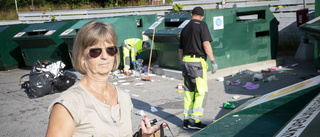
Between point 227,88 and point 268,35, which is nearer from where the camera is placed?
point 227,88

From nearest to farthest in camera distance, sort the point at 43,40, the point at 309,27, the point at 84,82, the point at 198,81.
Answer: the point at 84,82, the point at 309,27, the point at 198,81, the point at 43,40

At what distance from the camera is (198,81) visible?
472 centimetres

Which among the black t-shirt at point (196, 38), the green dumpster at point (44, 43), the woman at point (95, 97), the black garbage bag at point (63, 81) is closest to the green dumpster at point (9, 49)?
the green dumpster at point (44, 43)

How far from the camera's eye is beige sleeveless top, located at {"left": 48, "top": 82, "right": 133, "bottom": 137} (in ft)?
5.28

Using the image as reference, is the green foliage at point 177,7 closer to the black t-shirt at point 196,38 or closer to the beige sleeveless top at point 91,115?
the black t-shirt at point 196,38

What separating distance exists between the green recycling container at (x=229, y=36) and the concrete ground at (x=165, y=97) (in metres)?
0.27

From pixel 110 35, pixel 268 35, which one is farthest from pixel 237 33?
pixel 110 35

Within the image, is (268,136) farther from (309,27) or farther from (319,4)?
(319,4)

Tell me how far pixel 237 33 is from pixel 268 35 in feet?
3.60

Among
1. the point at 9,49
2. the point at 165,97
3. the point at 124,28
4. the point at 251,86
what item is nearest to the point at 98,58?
the point at 165,97

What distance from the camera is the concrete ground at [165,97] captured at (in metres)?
5.29

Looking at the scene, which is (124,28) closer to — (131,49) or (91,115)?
(131,49)

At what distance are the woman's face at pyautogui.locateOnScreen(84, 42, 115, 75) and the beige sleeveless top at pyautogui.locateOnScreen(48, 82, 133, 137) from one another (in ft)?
0.40

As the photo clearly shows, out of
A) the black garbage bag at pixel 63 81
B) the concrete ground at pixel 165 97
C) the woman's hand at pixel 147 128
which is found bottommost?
the concrete ground at pixel 165 97
